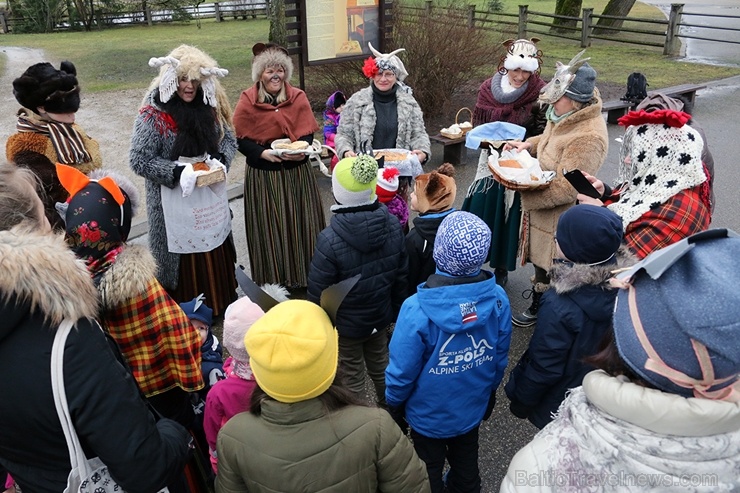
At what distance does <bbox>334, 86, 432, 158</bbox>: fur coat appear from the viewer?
14.2 feet

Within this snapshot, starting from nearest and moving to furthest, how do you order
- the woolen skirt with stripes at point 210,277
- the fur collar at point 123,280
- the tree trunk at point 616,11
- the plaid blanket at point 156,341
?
the fur collar at point 123,280 < the plaid blanket at point 156,341 < the woolen skirt with stripes at point 210,277 < the tree trunk at point 616,11

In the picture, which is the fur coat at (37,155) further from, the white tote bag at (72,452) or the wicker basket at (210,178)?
the white tote bag at (72,452)

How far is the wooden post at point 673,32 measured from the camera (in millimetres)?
15017

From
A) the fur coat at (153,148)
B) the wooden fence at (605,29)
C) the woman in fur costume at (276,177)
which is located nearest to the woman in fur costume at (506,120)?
the woman in fur costume at (276,177)

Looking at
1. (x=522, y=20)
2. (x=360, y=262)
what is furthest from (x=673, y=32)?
(x=360, y=262)

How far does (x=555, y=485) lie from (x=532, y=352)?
0.99m

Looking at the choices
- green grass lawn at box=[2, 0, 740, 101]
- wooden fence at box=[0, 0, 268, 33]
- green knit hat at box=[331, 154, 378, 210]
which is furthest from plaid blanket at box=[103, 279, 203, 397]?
wooden fence at box=[0, 0, 268, 33]

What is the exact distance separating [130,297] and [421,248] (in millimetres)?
1728

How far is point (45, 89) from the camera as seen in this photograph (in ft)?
11.2

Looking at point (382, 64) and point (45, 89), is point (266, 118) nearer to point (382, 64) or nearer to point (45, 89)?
point (382, 64)

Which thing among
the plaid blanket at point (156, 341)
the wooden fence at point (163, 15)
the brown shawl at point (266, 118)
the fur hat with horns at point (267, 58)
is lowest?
the plaid blanket at point (156, 341)

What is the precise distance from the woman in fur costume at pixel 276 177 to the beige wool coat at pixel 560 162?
5.45 feet

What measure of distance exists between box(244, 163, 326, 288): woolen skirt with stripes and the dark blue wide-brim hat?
10.9ft

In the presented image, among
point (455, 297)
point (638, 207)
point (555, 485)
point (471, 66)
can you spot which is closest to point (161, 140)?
point (455, 297)
